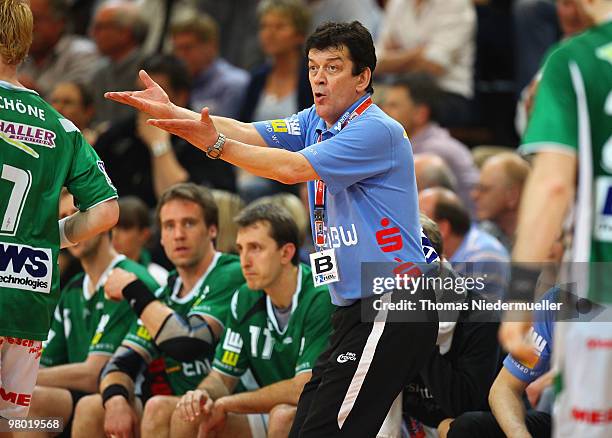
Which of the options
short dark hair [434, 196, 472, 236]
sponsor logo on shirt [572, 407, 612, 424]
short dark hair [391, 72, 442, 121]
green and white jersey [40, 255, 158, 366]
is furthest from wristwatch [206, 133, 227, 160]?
short dark hair [391, 72, 442, 121]

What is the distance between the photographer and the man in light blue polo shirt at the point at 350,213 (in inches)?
199

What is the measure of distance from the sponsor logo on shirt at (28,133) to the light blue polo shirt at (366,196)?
48.8 inches

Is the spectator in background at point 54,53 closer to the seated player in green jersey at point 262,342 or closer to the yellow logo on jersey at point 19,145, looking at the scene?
the seated player in green jersey at point 262,342

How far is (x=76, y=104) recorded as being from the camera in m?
10.4

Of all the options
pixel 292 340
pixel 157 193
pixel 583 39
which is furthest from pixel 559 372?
pixel 157 193

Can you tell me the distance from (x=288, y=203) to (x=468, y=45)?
3478mm

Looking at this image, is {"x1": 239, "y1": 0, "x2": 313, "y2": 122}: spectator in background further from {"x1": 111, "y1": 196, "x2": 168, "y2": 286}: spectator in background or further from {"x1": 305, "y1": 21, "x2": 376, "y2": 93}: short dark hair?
{"x1": 305, "y1": 21, "x2": 376, "y2": 93}: short dark hair

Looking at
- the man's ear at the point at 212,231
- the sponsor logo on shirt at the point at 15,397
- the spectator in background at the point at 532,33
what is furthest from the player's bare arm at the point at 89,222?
the spectator in background at the point at 532,33

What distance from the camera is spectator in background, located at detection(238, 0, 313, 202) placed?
1081cm

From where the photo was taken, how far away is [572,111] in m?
3.85

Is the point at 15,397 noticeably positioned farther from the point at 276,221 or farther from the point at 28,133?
the point at 276,221

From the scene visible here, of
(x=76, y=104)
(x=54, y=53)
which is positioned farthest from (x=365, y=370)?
(x=54, y=53)
